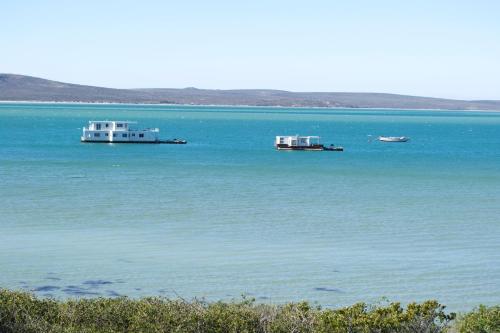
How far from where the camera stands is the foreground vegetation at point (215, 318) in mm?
15531

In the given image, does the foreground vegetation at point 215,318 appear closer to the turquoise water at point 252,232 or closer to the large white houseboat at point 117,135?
the turquoise water at point 252,232

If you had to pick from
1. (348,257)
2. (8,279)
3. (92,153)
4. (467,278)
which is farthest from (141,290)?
(92,153)

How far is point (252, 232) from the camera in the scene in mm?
32375

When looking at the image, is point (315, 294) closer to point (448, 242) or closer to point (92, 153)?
point (448, 242)

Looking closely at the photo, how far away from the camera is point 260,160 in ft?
238

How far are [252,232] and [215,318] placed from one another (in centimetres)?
1605

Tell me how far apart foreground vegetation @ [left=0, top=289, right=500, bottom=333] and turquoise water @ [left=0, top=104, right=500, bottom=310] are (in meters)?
5.83

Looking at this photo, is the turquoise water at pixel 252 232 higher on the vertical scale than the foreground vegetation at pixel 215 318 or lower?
lower

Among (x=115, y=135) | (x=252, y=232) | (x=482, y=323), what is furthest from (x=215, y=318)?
(x=115, y=135)

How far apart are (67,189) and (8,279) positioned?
22083 millimetres

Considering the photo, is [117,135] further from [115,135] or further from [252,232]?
[252,232]

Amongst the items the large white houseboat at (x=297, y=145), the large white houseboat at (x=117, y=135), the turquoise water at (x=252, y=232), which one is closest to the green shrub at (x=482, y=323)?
the turquoise water at (x=252, y=232)

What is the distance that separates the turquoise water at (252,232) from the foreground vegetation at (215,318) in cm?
583

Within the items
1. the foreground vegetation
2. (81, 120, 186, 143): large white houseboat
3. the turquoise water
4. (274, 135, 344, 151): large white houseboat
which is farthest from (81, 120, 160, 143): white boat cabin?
the foreground vegetation
